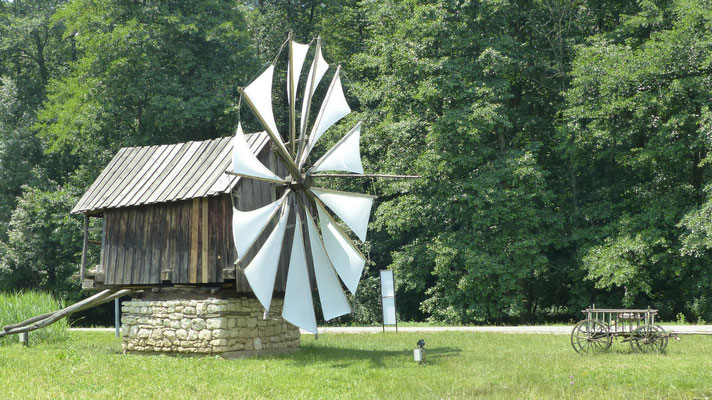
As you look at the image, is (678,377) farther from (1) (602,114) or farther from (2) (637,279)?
(1) (602,114)

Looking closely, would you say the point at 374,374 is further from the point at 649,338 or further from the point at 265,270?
the point at 649,338

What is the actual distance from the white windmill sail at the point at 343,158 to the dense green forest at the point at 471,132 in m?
7.69

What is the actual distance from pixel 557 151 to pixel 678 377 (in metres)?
18.9

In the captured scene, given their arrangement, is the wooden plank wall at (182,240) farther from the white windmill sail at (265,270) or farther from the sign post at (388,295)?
the sign post at (388,295)

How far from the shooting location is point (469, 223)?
32719 mm

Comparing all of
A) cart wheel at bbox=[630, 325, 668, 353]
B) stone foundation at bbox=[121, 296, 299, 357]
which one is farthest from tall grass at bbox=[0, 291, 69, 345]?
cart wheel at bbox=[630, 325, 668, 353]

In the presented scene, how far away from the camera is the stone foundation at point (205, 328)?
17.7 meters

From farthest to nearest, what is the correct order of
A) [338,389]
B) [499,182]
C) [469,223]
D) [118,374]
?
[469,223] → [499,182] → [118,374] → [338,389]

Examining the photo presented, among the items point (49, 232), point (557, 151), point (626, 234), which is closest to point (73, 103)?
point (49, 232)

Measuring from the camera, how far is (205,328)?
1784 centimetres

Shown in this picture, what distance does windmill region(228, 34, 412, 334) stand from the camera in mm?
16500

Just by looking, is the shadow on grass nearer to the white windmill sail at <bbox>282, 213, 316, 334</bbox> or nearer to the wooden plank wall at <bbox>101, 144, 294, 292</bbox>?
the white windmill sail at <bbox>282, 213, 316, 334</bbox>

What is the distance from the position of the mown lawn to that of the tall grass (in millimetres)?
1834

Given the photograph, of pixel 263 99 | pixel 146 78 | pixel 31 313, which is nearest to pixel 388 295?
pixel 263 99
